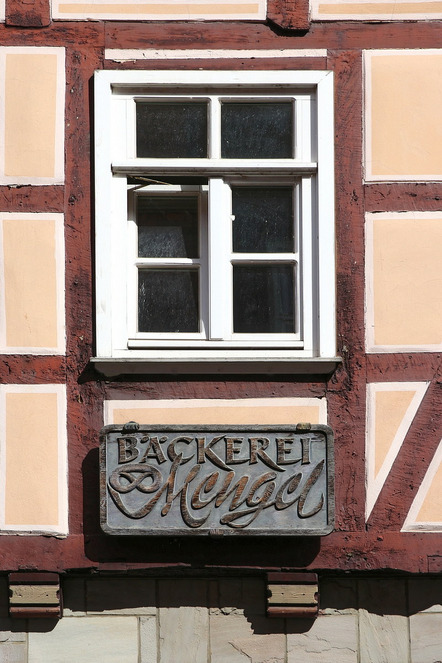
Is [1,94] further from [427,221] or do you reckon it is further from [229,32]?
[427,221]

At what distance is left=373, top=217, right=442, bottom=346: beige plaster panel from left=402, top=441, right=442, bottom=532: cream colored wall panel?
70 centimetres

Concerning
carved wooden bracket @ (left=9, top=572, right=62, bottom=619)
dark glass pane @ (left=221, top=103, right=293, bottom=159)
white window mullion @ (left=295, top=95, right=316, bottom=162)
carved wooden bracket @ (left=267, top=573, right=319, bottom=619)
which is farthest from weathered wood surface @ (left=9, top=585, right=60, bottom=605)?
white window mullion @ (left=295, top=95, right=316, bottom=162)

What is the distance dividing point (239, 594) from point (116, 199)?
2329 mm

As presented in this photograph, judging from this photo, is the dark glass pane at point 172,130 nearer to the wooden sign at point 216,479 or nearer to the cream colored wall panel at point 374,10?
the cream colored wall panel at point 374,10

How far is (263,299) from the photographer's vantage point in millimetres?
5520

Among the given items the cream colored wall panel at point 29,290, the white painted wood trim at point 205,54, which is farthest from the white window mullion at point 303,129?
the cream colored wall panel at point 29,290

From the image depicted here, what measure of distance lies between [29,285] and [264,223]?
4.54 feet

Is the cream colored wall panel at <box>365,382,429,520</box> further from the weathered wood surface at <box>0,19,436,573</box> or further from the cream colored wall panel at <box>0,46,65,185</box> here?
the cream colored wall panel at <box>0,46,65,185</box>

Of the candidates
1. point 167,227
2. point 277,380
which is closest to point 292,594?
point 277,380

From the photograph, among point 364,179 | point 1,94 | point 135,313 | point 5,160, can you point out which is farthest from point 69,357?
point 364,179

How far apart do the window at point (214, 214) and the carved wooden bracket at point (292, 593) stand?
122cm

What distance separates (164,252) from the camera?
558 centimetres

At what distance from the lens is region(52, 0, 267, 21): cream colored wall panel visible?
5.47 meters

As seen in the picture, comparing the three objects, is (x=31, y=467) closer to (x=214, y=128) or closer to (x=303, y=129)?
(x=214, y=128)
